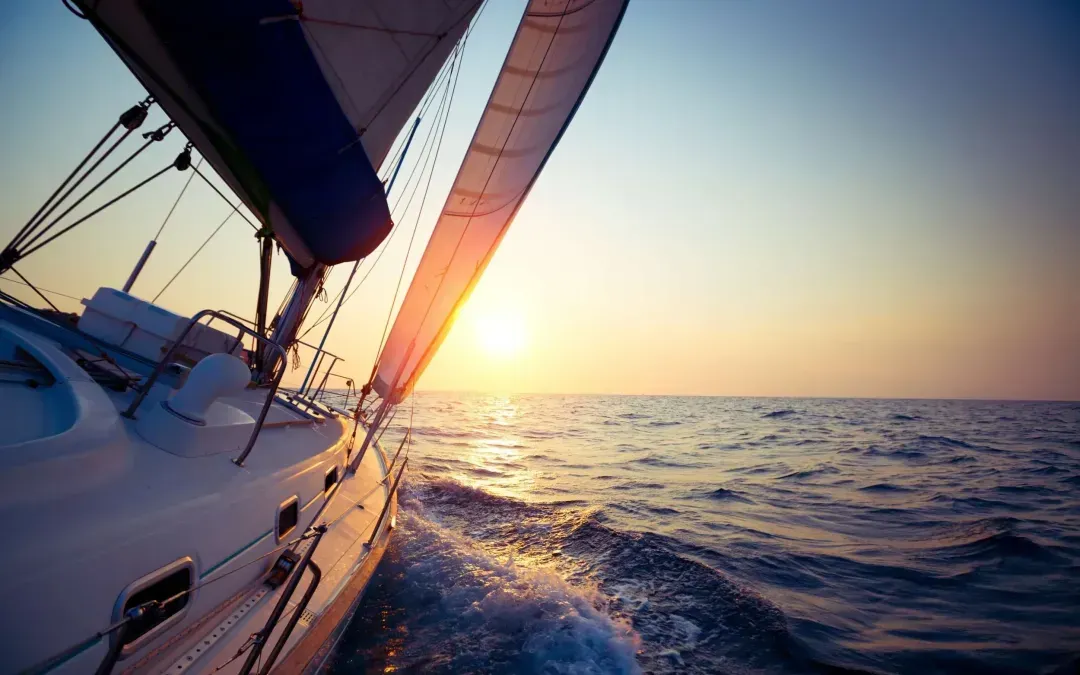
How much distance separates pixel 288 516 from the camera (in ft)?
9.32

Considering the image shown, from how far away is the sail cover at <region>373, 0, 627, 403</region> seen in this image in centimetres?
517

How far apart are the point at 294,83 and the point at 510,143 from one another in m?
2.92

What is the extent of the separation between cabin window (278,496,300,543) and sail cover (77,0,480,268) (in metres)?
2.43

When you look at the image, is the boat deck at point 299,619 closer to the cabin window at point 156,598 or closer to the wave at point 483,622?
the cabin window at point 156,598

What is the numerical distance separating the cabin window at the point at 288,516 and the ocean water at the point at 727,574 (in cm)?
142

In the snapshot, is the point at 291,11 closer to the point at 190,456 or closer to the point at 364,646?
the point at 190,456

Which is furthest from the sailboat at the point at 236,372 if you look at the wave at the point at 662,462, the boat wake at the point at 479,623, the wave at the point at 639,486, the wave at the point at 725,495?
the wave at the point at 662,462

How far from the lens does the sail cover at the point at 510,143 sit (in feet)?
17.0

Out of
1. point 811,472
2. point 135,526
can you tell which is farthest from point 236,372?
point 811,472

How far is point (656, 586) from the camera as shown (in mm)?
5312

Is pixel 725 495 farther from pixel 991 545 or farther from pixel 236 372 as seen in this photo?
pixel 236 372

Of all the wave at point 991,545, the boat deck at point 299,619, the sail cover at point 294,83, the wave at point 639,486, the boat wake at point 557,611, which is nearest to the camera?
the boat deck at point 299,619

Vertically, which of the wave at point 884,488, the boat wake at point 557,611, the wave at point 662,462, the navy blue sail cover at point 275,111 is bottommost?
the boat wake at point 557,611

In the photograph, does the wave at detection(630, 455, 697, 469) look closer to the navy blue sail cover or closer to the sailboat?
the sailboat
